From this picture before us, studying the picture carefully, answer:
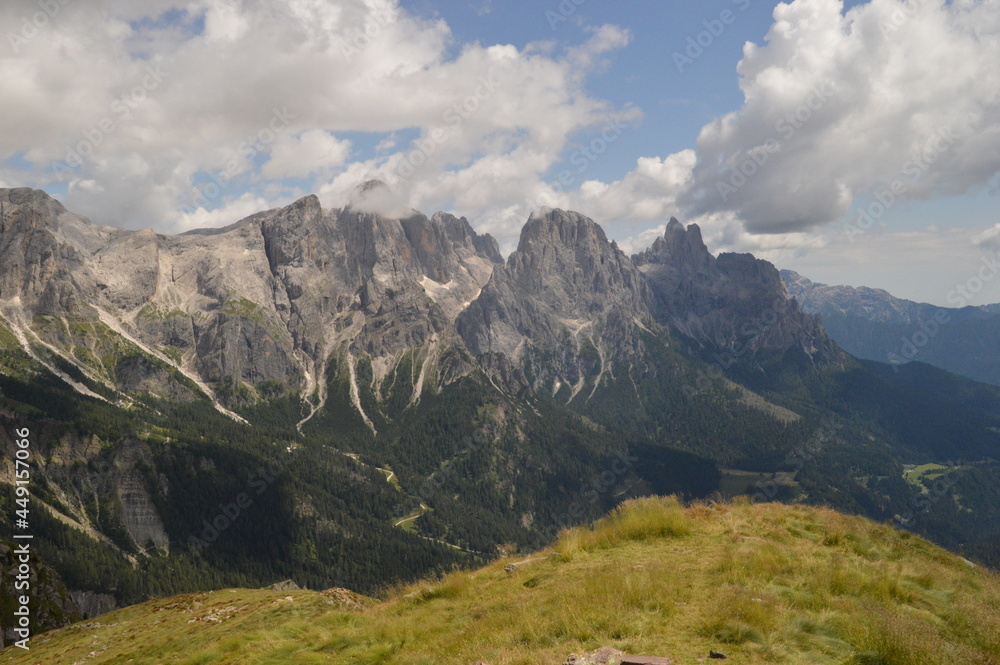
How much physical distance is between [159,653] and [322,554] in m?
187

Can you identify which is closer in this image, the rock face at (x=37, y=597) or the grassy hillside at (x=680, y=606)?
the grassy hillside at (x=680, y=606)

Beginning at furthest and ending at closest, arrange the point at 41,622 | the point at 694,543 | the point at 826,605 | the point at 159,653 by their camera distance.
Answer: the point at 41,622 < the point at 159,653 < the point at 694,543 < the point at 826,605

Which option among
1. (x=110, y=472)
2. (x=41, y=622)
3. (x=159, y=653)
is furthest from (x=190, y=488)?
(x=159, y=653)

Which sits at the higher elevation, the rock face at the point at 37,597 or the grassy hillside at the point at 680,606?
the grassy hillside at the point at 680,606

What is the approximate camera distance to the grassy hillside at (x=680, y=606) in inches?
480

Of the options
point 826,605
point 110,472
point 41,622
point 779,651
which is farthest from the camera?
point 110,472

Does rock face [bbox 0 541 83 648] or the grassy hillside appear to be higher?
the grassy hillside

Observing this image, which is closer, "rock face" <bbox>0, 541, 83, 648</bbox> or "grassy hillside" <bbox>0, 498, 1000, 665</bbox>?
"grassy hillside" <bbox>0, 498, 1000, 665</bbox>

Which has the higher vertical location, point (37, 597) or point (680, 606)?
point (680, 606)

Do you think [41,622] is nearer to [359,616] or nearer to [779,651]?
[359,616]

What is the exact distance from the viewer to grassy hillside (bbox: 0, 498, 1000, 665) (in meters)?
12.2

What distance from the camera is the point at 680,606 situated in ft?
46.9

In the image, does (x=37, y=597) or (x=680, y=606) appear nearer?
(x=680, y=606)

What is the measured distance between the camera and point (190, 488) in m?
194
